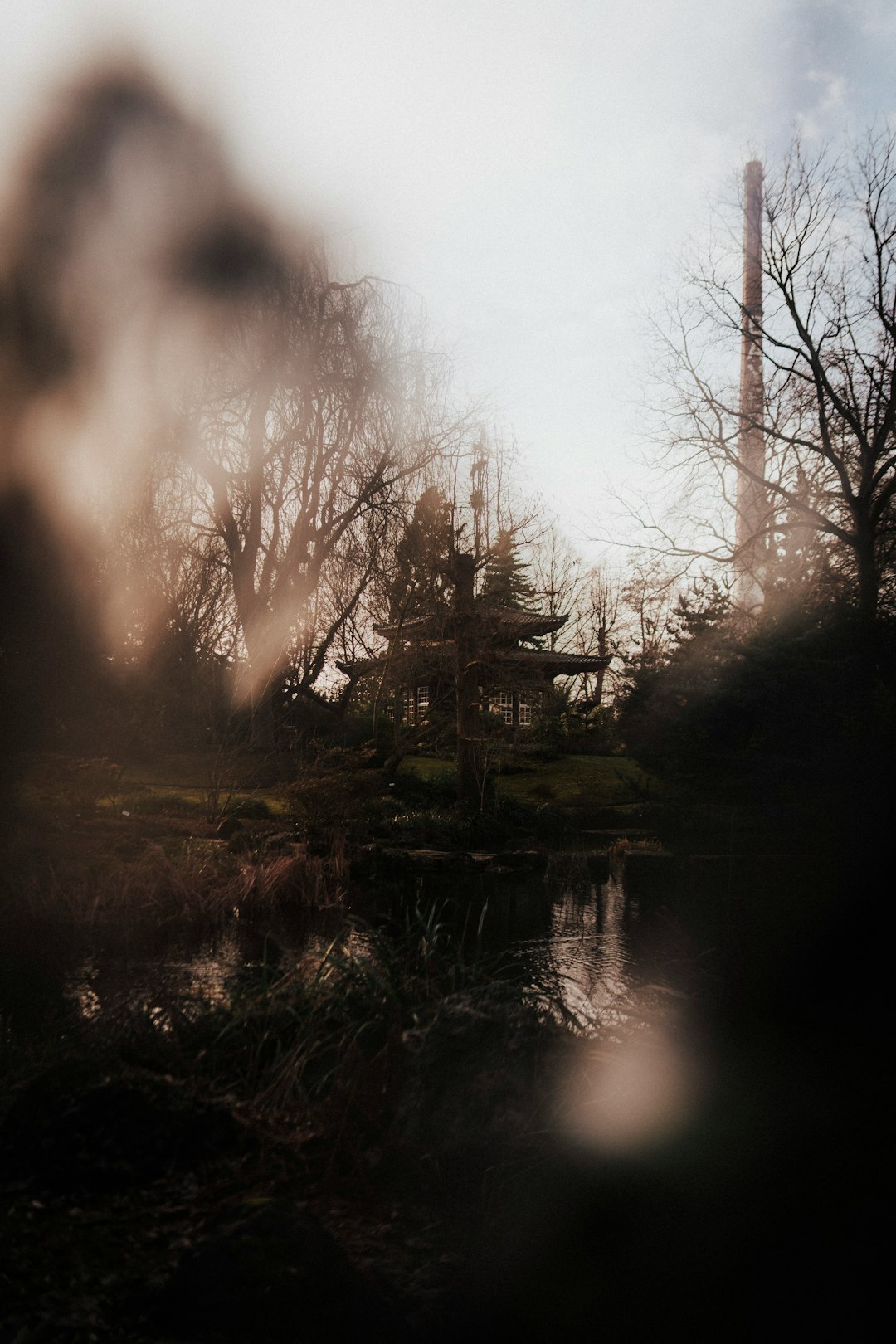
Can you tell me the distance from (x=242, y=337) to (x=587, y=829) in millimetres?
10484

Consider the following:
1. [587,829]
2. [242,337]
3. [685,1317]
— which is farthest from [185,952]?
[587,829]

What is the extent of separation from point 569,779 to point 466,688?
18.4 ft

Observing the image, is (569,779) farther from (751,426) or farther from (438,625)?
(751,426)

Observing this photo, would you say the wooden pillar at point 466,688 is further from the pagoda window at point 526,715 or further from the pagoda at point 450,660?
the pagoda window at point 526,715

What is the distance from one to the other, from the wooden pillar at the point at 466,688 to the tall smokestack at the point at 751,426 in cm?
561

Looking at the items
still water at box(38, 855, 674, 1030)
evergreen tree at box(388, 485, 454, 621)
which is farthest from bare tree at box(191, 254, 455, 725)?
still water at box(38, 855, 674, 1030)

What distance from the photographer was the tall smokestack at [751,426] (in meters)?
17.9

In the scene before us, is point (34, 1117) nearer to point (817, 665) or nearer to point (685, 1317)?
point (685, 1317)

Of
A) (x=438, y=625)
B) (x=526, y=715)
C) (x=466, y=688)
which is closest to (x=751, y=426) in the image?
(x=438, y=625)

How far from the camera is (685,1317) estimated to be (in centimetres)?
303

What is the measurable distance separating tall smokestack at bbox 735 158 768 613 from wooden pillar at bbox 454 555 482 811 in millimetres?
5611

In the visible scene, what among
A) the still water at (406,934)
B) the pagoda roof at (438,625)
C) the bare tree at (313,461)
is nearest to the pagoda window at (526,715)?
the pagoda roof at (438,625)

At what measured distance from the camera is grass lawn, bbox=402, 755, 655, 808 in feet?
62.1

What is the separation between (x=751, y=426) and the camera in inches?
713
